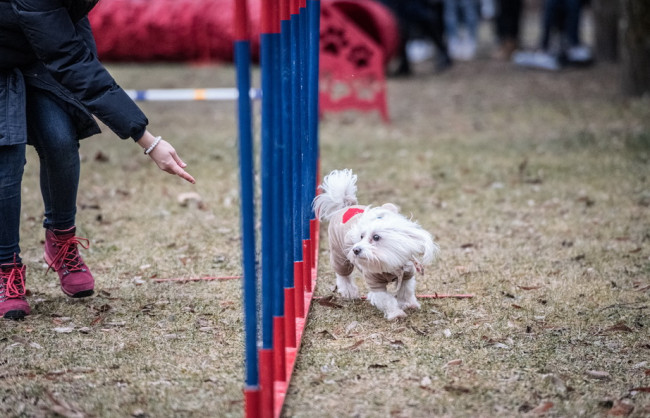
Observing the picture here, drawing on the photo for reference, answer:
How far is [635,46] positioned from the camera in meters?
9.28

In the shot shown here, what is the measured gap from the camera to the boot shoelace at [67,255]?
374cm

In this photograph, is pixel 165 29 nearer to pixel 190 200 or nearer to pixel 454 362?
pixel 190 200

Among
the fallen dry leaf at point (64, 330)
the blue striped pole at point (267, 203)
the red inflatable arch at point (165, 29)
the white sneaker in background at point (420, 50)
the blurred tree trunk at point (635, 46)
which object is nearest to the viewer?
the blue striped pole at point (267, 203)

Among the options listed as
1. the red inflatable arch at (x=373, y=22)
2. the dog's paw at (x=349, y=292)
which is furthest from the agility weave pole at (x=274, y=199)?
the red inflatable arch at (x=373, y=22)

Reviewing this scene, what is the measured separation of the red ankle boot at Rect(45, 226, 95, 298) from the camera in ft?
12.3

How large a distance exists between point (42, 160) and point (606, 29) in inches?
481

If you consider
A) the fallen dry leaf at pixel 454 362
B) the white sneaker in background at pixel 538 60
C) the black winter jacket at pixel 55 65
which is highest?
the black winter jacket at pixel 55 65

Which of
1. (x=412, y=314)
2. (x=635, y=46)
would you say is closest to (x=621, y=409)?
(x=412, y=314)

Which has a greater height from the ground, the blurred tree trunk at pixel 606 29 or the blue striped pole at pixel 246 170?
the blue striped pole at pixel 246 170

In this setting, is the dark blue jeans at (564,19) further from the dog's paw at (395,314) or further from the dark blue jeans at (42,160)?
the dark blue jeans at (42,160)

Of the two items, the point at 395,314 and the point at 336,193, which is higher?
the point at 336,193

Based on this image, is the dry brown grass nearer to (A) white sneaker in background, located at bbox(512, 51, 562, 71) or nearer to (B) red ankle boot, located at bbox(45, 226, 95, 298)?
(B) red ankle boot, located at bbox(45, 226, 95, 298)

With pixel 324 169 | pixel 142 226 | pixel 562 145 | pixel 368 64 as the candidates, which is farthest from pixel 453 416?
pixel 368 64

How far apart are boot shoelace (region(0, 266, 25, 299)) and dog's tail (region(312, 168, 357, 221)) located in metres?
1.41
